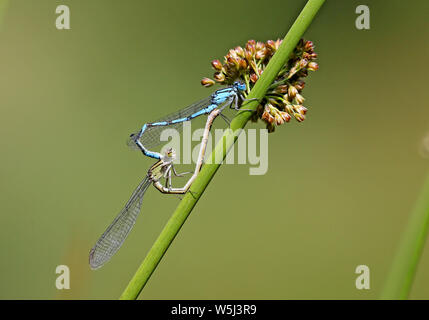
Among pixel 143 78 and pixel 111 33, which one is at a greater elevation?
pixel 111 33

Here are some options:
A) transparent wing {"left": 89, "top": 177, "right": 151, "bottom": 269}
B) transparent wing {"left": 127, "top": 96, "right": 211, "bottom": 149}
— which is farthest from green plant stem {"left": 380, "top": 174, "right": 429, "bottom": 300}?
transparent wing {"left": 89, "top": 177, "right": 151, "bottom": 269}

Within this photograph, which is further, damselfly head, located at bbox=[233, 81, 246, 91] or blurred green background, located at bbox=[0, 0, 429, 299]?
blurred green background, located at bbox=[0, 0, 429, 299]

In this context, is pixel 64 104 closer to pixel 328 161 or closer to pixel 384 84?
pixel 328 161

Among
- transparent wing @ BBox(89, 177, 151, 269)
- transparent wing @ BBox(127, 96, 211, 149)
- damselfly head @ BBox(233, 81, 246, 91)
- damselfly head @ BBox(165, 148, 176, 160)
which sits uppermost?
damselfly head @ BBox(233, 81, 246, 91)

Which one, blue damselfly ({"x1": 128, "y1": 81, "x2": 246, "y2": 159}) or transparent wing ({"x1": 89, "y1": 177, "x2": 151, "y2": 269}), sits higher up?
blue damselfly ({"x1": 128, "y1": 81, "x2": 246, "y2": 159})

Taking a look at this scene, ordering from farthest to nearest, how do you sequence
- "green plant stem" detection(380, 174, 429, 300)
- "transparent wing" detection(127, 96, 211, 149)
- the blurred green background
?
the blurred green background → "transparent wing" detection(127, 96, 211, 149) → "green plant stem" detection(380, 174, 429, 300)

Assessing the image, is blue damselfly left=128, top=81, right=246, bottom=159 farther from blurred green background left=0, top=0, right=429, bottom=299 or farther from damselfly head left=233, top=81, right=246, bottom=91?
blurred green background left=0, top=0, right=429, bottom=299

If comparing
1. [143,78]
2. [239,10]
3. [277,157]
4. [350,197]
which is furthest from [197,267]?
[239,10]
